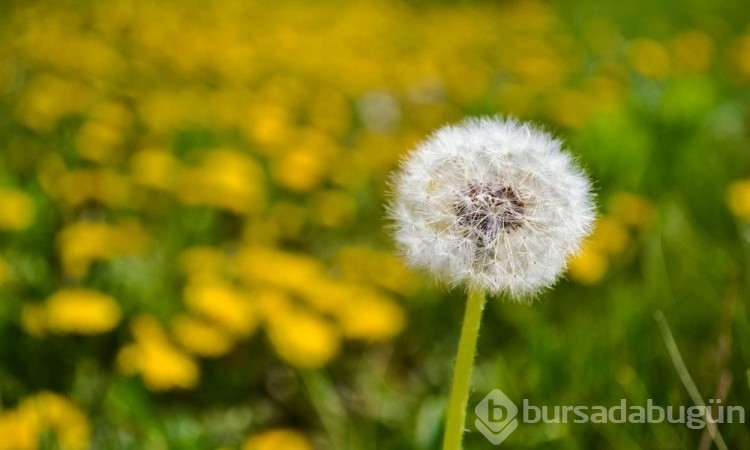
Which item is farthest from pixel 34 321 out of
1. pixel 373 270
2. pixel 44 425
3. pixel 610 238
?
pixel 610 238

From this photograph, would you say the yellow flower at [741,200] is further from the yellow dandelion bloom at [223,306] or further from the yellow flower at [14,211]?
the yellow flower at [14,211]

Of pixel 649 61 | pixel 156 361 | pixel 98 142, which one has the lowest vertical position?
pixel 156 361

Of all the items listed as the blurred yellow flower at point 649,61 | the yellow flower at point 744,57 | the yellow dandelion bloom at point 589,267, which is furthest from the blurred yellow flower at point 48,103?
the yellow flower at point 744,57

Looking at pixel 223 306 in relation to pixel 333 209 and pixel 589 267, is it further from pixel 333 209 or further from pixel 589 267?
pixel 589 267

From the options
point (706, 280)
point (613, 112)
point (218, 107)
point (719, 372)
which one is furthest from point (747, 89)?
point (719, 372)

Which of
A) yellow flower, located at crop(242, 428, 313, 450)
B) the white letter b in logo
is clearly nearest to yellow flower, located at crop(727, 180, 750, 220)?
the white letter b in logo

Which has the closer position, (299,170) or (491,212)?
(491,212)

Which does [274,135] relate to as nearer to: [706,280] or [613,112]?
[613,112]
